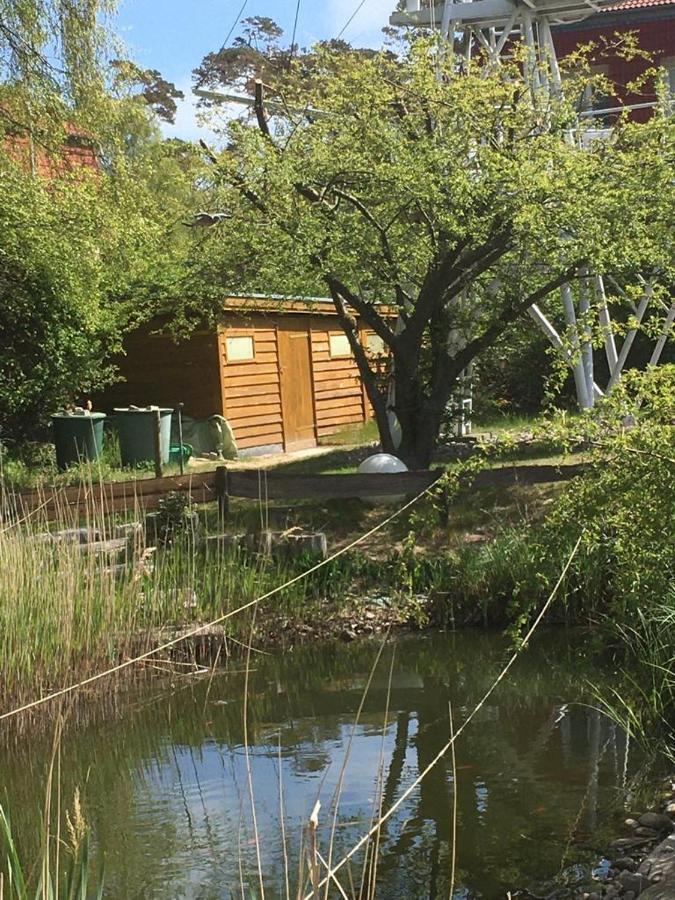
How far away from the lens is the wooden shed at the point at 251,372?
18.2m

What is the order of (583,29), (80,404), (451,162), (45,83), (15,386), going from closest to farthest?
(451,162), (45,83), (15,386), (80,404), (583,29)

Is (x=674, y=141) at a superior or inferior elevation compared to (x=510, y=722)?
superior

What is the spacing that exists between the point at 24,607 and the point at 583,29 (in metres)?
25.3

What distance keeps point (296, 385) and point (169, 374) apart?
2.53m

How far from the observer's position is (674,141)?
460 inches

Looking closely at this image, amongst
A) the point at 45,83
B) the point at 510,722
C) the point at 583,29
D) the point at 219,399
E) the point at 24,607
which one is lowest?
the point at 510,722

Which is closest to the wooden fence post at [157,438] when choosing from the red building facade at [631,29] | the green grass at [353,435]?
the green grass at [353,435]

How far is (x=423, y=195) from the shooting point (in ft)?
35.6

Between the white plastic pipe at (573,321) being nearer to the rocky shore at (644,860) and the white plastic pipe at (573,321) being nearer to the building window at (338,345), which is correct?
the building window at (338,345)

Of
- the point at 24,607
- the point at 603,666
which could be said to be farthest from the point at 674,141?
the point at 24,607

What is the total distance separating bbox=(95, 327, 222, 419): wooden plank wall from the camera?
1814 centimetres

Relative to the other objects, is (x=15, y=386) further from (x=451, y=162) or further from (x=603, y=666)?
(x=603, y=666)

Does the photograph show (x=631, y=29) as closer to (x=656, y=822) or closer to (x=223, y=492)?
(x=223, y=492)

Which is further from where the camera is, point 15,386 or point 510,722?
point 15,386
